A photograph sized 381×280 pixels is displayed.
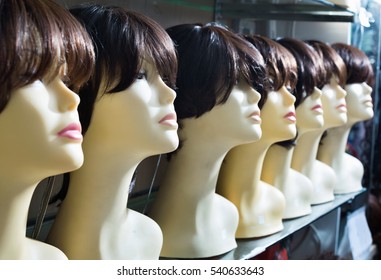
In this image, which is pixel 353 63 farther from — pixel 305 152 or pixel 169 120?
pixel 169 120

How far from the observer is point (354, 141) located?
80.1 inches

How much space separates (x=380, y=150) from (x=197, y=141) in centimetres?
134

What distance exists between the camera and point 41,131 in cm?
68

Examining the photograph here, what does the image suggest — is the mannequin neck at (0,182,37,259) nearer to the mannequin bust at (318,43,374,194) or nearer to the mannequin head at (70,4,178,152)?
the mannequin head at (70,4,178,152)

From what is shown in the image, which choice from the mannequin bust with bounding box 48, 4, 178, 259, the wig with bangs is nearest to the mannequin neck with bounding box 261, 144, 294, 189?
the wig with bangs

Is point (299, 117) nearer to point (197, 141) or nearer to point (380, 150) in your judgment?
point (197, 141)

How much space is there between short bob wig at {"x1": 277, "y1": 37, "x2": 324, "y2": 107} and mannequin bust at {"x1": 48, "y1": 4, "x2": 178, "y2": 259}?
47 centimetres

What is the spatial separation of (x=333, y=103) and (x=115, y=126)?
0.77m

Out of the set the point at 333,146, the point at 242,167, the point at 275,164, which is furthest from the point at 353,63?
the point at 242,167

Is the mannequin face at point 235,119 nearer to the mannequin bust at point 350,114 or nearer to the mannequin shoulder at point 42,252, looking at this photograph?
the mannequin shoulder at point 42,252

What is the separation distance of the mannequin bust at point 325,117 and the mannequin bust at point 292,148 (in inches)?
2.9

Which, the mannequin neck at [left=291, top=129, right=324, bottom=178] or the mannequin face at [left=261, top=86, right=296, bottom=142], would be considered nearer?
the mannequin face at [left=261, top=86, right=296, bottom=142]

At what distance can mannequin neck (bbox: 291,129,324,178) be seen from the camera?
1483mm

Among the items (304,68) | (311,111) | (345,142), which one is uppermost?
(304,68)
